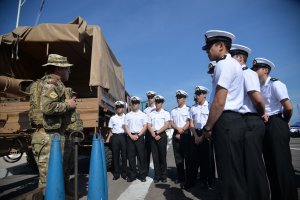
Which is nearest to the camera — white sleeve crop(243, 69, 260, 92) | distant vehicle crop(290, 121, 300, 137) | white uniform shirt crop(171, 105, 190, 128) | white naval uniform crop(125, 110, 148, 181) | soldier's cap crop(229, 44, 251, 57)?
white sleeve crop(243, 69, 260, 92)

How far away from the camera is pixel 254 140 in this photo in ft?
8.94

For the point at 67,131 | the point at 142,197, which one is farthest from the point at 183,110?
the point at 67,131

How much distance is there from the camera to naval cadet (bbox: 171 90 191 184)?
558 centimetres

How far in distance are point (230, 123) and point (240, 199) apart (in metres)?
0.70

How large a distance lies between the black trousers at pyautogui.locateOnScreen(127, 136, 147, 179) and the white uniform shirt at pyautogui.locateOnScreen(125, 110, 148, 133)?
25 centimetres

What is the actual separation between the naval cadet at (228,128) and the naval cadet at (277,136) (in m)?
1.00

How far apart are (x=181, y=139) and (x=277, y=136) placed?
8.82 ft

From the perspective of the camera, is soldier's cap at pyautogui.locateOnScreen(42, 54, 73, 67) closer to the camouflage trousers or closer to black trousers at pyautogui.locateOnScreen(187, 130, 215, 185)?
the camouflage trousers

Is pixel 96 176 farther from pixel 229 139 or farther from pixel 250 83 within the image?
pixel 250 83

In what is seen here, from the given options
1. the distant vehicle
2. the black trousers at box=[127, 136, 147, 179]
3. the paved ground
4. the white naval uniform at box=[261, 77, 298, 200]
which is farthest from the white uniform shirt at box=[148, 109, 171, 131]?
the distant vehicle

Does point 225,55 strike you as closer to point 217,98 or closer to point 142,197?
point 217,98

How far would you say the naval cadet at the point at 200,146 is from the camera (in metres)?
5.15

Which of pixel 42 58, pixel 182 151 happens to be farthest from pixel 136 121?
pixel 42 58

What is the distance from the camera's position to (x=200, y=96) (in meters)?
5.75
